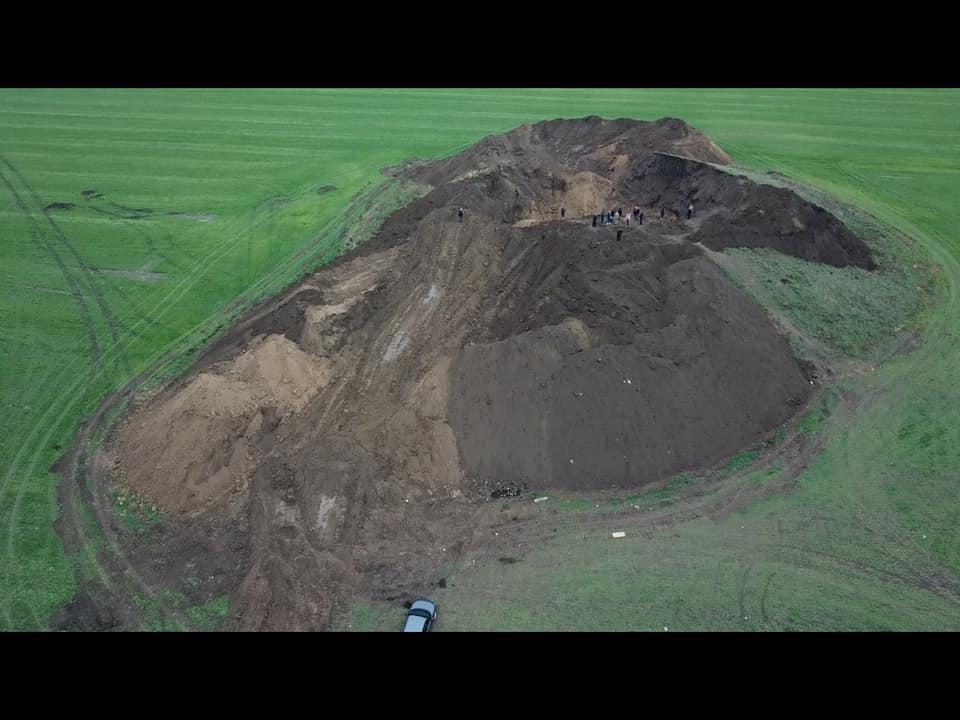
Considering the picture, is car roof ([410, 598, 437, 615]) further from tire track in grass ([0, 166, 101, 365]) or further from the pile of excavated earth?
tire track in grass ([0, 166, 101, 365])

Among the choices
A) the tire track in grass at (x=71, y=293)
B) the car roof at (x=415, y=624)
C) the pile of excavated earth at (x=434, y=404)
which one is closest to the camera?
the car roof at (x=415, y=624)

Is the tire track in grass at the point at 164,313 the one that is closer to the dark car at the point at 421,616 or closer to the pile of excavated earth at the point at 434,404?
the pile of excavated earth at the point at 434,404

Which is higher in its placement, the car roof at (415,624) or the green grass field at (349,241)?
the green grass field at (349,241)

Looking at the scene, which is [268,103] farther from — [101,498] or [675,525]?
[675,525]

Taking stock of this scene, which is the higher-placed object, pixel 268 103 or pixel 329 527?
Answer: pixel 268 103

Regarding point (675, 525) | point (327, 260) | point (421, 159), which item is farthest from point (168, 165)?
point (675, 525)

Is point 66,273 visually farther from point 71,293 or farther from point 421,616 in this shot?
point 421,616

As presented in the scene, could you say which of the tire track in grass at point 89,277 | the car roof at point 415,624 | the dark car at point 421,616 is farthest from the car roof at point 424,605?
the tire track in grass at point 89,277
